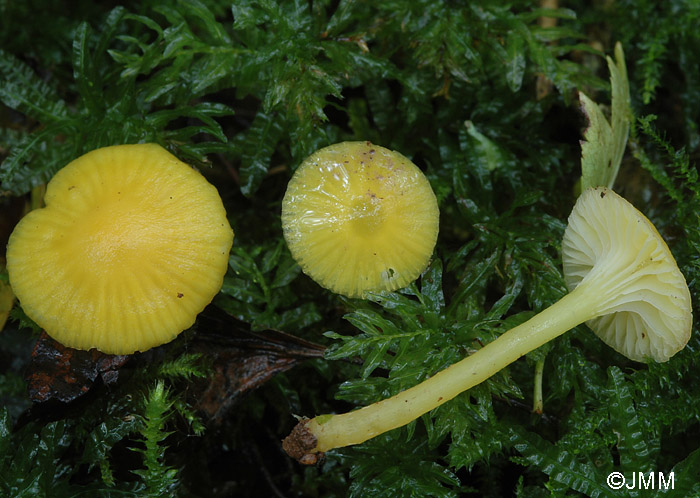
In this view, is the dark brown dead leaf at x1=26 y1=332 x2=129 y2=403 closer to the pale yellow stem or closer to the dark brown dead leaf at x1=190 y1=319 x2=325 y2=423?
the dark brown dead leaf at x1=190 y1=319 x2=325 y2=423

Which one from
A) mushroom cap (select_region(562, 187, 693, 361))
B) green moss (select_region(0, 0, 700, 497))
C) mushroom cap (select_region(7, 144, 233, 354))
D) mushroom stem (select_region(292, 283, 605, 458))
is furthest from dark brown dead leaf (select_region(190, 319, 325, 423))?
mushroom cap (select_region(562, 187, 693, 361))

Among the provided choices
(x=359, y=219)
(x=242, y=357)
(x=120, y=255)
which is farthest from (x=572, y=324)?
(x=120, y=255)

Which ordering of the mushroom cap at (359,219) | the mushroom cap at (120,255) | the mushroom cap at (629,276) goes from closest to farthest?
the mushroom cap at (629,276), the mushroom cap at (120,255), the mushroom cap at (359,219)

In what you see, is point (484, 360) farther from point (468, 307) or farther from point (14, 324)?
point (14, 324)

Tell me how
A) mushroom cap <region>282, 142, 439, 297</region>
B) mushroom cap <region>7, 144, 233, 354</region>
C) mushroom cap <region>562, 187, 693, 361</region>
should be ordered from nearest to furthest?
mushroom cap <region>562, 187, 693, 361</region> < mushroom cap <region>7, 144, 233, 354</region> < mushroom cap <region>282, 142, 439, 297</region>

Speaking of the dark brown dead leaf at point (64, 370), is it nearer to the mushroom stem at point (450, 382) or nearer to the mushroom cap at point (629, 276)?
the mushroom stem at point (450, 382)

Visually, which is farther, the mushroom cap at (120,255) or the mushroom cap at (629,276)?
the mushroom cap at (120,255)

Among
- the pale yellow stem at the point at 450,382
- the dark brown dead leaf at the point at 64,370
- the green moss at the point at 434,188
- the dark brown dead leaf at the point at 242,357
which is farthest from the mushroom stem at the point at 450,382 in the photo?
the dark brown dead leaf at the point at 64,370

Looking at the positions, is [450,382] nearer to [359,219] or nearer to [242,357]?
[359,219]
